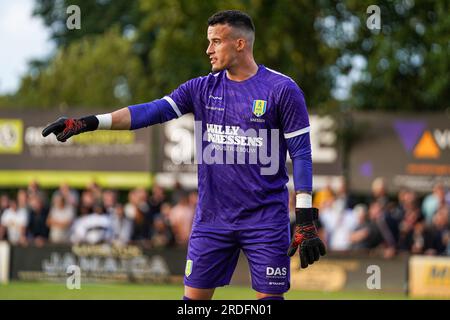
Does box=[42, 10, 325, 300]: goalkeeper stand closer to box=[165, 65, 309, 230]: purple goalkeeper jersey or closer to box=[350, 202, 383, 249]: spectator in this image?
box=[165, 65, 309, 230]: purple goalkeeper jersey

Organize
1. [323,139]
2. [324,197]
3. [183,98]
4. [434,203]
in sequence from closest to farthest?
[183,98] < [434,203] < [324,197] < [323,139]

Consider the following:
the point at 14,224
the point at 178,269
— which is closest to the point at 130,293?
the point at 178,269

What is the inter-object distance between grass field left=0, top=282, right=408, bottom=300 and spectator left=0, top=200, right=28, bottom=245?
6.78 ft

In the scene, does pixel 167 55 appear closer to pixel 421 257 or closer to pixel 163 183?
pixel 163 183

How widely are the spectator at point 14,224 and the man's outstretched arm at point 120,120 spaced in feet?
42.4

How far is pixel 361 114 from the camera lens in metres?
21.9

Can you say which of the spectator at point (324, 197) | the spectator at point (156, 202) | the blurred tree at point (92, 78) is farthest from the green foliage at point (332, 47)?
the blurred tree at point (92, 78)

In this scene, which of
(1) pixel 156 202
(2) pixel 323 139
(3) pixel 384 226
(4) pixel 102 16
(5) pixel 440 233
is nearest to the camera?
(5) pixel 440 233

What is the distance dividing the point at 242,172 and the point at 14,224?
541 inches

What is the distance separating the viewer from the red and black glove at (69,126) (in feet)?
24.0

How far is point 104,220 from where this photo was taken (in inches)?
772

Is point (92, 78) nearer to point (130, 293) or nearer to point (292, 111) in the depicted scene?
point (130, 293)

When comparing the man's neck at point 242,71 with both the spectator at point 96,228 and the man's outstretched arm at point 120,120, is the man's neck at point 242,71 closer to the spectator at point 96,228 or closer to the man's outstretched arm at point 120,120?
the man's outstretched arm at point 120,120

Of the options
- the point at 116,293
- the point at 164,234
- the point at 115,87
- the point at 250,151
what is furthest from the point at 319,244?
the point at 115,87
